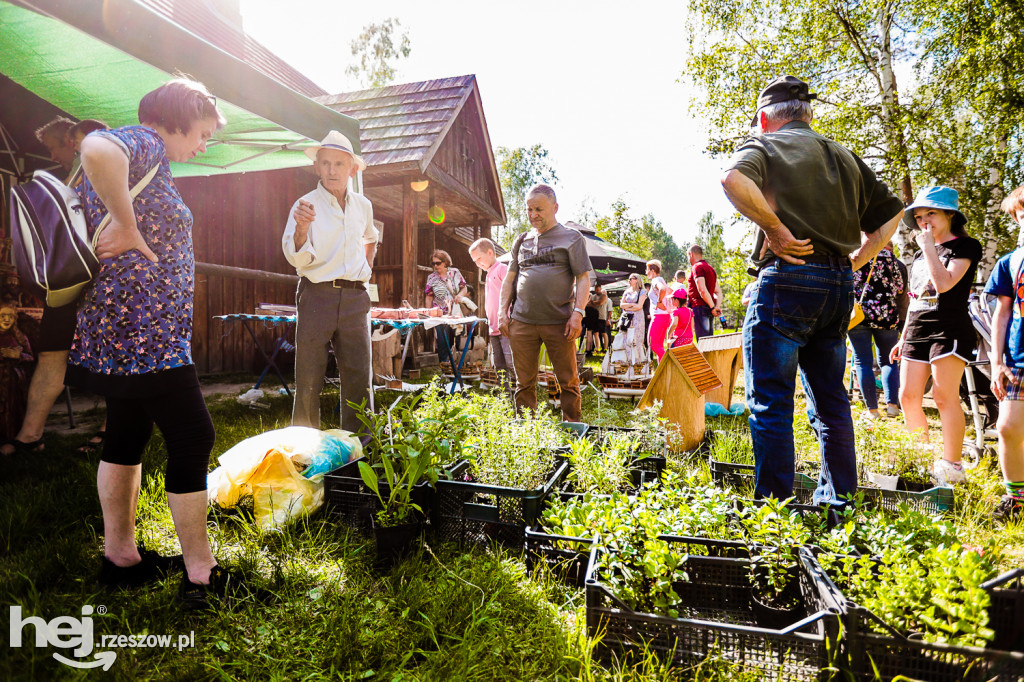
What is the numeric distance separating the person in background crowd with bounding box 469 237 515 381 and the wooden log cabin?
2.50 metres

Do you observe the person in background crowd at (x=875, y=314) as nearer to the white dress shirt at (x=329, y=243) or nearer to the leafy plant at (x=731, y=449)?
the leafy plant at (x=731, y=449)

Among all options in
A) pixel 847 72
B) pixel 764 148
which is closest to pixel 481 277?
pixel 847 72

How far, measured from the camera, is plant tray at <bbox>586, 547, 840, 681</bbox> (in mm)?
1377

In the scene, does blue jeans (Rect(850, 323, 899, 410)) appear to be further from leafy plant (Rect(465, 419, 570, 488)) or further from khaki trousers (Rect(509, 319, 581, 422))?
leafy plant (Rect(465, 419, 570, 488))

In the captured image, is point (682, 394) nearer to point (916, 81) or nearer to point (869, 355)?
Result: point (869, 355)

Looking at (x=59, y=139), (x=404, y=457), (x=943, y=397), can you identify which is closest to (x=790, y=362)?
(x=404, y=457)

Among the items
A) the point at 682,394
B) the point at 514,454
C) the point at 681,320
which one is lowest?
the point at 514,454

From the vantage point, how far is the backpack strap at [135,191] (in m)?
1.65

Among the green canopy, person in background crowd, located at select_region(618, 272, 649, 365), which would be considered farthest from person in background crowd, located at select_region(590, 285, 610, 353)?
the green canopy

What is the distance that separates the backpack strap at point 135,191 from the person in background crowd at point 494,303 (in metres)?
3.11

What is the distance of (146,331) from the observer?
1698 mm

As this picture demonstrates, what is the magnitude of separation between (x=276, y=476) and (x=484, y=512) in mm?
1019

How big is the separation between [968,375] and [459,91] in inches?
313

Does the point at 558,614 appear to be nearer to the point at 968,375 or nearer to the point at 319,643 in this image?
the point at 319,643
